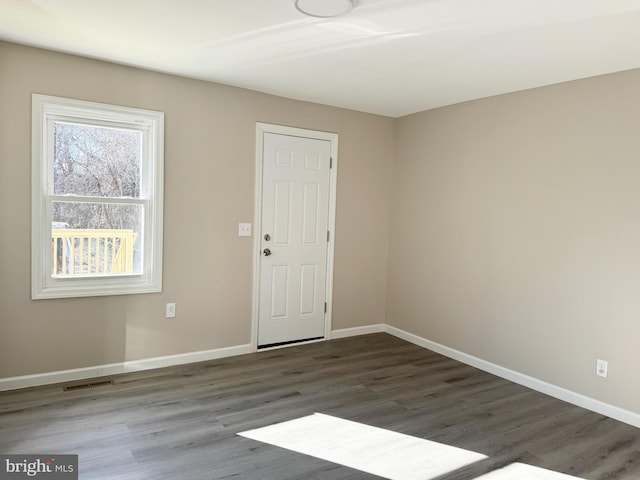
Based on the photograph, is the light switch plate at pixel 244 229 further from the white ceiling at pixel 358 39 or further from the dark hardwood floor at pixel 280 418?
the white ceiling at pixel 358 39

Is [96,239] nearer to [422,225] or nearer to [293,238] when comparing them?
[293,238]

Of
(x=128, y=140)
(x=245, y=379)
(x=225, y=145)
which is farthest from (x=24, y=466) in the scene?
(x=225, y=145)

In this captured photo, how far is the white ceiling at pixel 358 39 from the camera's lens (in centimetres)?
232

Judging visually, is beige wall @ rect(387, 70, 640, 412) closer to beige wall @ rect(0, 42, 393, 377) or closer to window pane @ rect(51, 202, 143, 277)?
beige wall @ rect(0, 42, 393, 377)

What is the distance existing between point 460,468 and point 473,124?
2954 mm

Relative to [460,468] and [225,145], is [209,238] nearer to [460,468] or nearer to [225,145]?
[225,145]

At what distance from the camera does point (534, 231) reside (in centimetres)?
360

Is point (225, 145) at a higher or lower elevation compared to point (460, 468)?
higher

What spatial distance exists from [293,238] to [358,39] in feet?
7.09

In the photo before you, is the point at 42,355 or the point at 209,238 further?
the point at 209,238

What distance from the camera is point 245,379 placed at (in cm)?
356

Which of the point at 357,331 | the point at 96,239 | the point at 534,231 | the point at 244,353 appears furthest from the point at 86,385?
the point at 534,231

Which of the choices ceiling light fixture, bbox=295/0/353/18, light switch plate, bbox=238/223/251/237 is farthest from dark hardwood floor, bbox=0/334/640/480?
ceiling light fixture, bbox=295/0/353/18

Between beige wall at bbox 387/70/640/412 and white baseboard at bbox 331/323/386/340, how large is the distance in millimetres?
385
